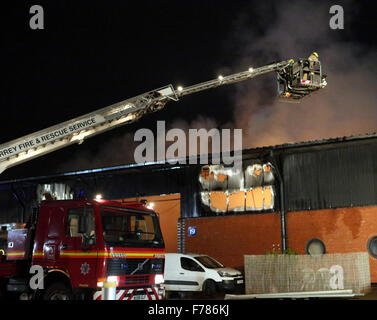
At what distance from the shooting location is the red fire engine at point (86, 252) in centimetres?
906

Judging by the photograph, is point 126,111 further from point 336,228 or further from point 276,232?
point 336,228

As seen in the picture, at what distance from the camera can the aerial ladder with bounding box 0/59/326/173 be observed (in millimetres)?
11664

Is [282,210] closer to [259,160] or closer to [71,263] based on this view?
[259,160]

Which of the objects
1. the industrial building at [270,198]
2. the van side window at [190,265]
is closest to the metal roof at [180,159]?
the industrial building at [270,198]

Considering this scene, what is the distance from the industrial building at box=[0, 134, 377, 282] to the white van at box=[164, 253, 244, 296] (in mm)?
3063

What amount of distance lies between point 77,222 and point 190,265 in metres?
7.45

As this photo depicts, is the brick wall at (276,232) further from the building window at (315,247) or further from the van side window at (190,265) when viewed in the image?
the van side window at (190,265)

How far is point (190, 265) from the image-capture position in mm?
16234

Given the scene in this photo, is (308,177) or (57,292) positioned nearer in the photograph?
(57,292)

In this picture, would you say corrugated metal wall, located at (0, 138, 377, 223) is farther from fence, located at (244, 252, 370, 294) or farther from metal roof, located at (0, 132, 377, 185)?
fence, located at (244, 252, 370, 294)

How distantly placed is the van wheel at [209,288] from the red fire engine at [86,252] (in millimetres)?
5788

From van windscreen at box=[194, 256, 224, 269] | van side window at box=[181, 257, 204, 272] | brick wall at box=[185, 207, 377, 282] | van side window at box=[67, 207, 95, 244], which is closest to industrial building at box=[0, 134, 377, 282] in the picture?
brick wall at box=[185, 207, 377, 282]

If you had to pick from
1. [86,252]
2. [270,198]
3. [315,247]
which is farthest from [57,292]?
[270,198]
